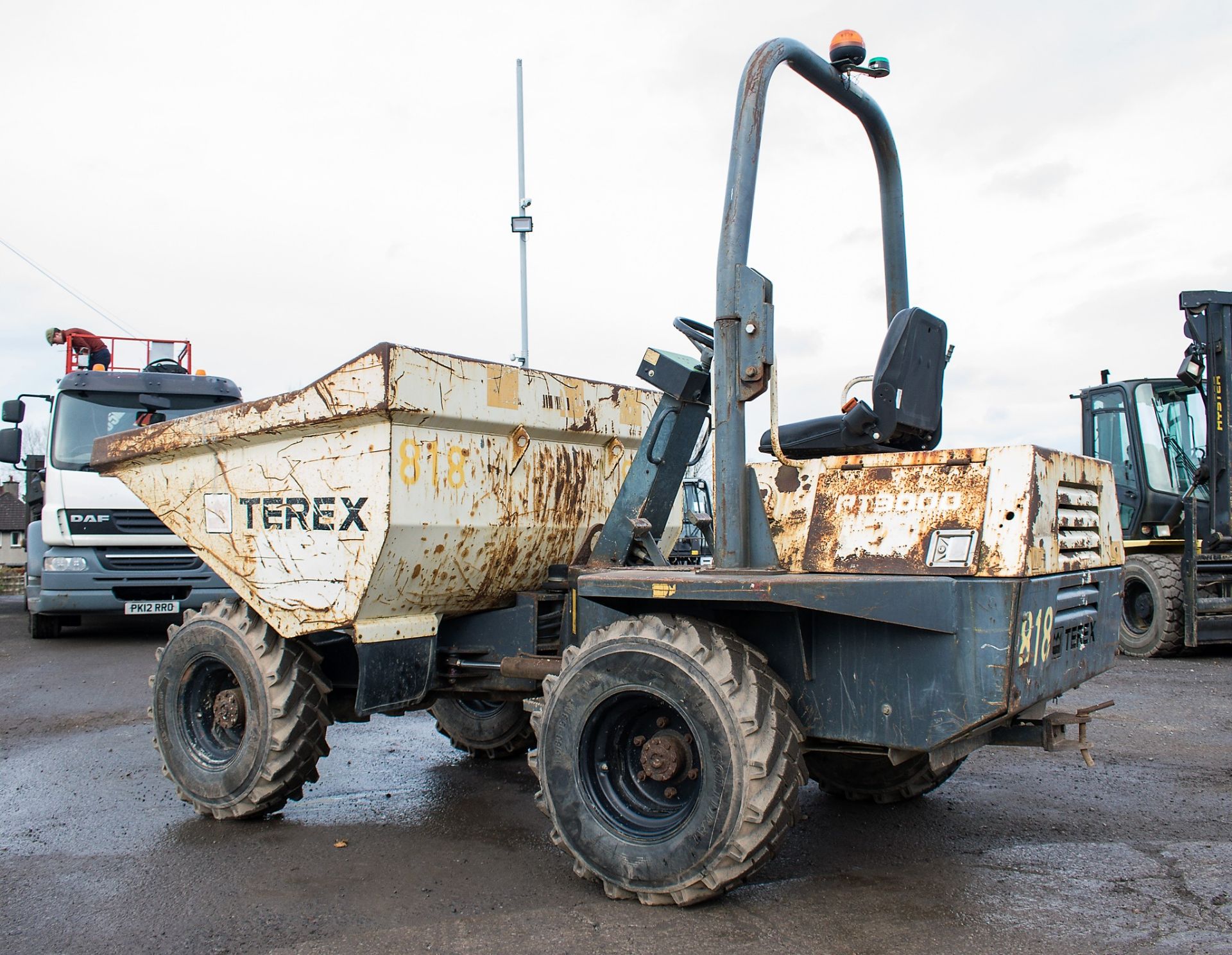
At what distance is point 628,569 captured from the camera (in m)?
4.12

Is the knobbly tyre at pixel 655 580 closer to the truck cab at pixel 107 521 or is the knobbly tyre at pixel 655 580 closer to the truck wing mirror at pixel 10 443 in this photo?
the truck cab at pixel 107 521

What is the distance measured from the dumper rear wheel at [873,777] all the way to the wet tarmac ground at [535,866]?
9cm

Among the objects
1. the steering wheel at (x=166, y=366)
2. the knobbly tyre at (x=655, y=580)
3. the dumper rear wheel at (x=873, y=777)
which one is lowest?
the dumper rear wheel at (x=873, y=777)

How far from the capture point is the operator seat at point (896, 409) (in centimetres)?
379

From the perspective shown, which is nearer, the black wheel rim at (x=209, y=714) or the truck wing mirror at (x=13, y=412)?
the black wheel rim at (x=209, y=714)

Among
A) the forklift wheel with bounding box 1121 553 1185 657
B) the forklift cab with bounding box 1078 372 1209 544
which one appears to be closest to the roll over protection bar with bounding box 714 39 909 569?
the forklift wheel with bounding box 1121 553 1185 657

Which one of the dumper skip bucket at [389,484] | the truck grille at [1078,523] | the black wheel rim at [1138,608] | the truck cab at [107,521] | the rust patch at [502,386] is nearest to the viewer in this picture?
the truck grille at [1078,523]

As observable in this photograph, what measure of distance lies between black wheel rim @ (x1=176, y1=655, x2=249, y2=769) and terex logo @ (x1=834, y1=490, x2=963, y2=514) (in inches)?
123

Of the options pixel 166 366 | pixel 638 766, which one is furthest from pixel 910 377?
pixel 166 366

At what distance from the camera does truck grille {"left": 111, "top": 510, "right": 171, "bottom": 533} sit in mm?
10734

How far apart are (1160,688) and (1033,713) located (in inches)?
219

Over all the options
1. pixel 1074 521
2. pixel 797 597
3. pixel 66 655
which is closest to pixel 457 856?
pixel 797 597

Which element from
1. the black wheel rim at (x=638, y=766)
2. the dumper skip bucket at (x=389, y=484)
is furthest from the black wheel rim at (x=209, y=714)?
the black wheel rim at (x=638, y=766)

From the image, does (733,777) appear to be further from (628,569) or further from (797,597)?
(628,569)
